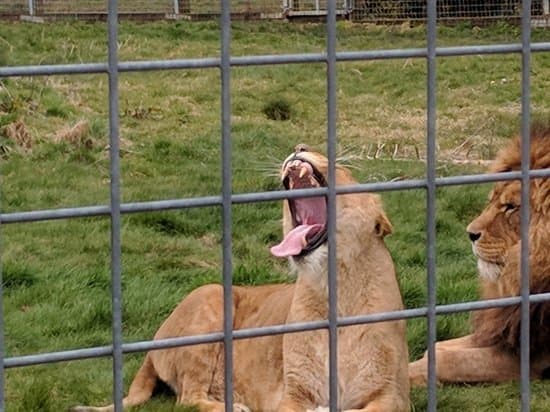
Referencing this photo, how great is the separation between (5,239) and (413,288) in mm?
1989

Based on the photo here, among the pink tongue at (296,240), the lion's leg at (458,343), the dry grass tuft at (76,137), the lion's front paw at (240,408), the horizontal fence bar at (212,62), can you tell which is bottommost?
the lion's front paw at (240,408)

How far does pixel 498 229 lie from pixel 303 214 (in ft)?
2.54

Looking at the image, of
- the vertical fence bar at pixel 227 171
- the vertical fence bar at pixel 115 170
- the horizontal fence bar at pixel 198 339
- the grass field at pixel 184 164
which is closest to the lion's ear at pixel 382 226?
the grass field at pixel 184 164

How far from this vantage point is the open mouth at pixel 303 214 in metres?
4.30

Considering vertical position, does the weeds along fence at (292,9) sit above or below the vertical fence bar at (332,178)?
below

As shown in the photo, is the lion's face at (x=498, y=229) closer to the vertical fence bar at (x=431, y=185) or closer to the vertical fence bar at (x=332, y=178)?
the vertical fence bar at (x=431, y=185)

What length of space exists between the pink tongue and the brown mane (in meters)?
0.75

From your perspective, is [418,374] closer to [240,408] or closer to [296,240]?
[240,408]

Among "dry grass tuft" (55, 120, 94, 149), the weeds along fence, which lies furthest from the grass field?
the weeds along fence

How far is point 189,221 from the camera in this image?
23.8 ft

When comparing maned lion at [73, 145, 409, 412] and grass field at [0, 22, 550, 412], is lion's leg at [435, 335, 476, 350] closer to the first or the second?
grass field at [0, 22, 550, 412]

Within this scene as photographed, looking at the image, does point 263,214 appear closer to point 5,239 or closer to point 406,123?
point 5,239

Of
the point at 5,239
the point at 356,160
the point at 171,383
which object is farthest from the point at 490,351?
the point at 356,160

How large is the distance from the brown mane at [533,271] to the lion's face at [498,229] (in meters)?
0.04
